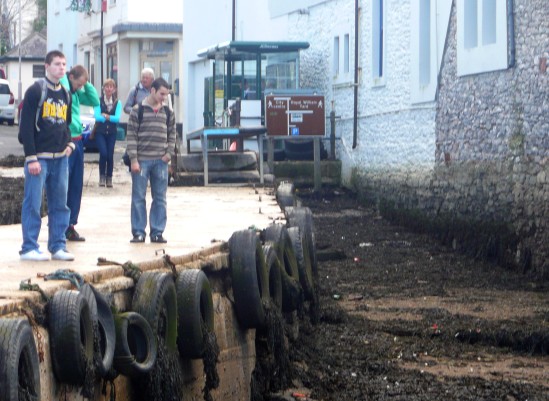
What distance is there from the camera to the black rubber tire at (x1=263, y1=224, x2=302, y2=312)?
1205cm

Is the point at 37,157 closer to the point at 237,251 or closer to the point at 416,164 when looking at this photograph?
the point at 237,251

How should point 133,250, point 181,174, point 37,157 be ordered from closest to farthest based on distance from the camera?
point 37,157
point 133,250
point 181,174

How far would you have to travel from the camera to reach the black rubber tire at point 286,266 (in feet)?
39.5

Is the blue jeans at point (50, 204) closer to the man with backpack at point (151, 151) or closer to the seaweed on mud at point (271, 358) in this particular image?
the man with backpack at point (151, 151)

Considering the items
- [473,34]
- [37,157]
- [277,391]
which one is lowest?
[277,391]

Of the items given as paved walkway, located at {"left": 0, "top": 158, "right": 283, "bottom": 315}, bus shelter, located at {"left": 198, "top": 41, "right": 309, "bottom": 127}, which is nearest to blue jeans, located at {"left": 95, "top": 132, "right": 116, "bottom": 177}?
paved walkway, located at {"left": 0, "top": 158, "right": 283, "bottom": 315}

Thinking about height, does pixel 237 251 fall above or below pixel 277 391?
above

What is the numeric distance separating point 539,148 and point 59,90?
9.72 m

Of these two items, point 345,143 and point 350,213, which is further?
point 345,143

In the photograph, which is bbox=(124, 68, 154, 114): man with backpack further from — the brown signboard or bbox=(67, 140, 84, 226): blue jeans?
the brown signboard

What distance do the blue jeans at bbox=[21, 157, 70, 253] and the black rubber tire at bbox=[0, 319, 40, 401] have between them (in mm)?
3236

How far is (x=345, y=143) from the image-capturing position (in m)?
28.9

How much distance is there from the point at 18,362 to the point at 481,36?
1470 centimetres

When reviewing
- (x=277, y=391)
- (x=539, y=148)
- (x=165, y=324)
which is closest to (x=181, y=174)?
(x=539, y=148)
